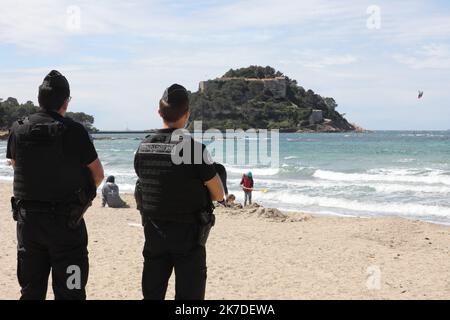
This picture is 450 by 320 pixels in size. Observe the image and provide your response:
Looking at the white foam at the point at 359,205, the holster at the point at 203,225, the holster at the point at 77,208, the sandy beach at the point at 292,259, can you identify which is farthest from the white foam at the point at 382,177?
the holster at the point at 77,208

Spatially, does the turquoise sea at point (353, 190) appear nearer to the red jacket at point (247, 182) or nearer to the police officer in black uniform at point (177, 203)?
the red jacket at point (247, 182)

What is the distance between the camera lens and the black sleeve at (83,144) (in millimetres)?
3422

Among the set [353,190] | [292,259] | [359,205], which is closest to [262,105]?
[353,190]

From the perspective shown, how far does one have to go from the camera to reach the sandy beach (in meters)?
6.59

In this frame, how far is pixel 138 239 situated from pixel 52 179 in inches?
263

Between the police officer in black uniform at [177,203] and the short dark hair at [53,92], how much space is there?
66 cm

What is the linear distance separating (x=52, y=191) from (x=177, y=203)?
0.81 meters

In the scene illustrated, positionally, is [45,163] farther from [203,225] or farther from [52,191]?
[203,225]

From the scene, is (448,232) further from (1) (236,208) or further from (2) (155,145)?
(2) (155,145)

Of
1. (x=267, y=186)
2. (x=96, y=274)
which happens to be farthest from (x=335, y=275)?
(x=267, y=186)

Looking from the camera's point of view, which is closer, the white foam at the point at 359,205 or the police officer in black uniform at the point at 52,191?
the police officer in black uniform at the point at 52,191

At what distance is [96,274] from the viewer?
7008 mm

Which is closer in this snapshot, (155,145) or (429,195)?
(155,145)

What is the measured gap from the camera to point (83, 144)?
3438 mm
